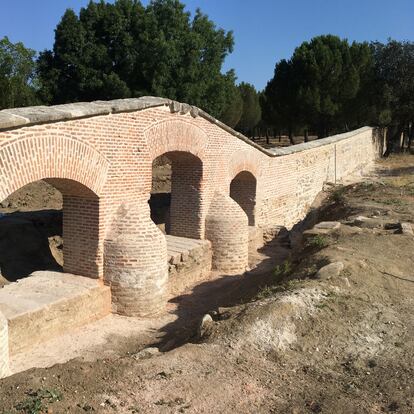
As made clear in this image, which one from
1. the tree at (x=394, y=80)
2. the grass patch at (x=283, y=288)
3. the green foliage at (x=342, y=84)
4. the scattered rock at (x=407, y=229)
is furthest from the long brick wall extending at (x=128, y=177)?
the tree at (x=394, y=80)

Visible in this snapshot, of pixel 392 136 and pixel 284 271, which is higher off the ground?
pixel 392 136

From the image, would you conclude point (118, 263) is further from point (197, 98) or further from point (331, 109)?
Answer: point (331, 109)

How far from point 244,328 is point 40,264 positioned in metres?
7.37

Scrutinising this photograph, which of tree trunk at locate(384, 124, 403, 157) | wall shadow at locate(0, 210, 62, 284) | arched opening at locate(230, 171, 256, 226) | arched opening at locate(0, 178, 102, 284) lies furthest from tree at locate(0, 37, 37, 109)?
tree trunk at locate(384, 124, 403, 157)

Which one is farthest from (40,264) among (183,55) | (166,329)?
(183,55)

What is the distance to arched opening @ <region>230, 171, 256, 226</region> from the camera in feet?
42.4

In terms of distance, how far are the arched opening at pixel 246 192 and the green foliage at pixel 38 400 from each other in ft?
31.1

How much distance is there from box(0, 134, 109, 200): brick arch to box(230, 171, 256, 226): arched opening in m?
6.07

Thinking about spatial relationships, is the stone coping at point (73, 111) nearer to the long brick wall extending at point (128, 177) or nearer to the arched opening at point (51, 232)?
the long brick wall extending at point (128, 177)

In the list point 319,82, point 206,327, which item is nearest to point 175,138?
point 206,327

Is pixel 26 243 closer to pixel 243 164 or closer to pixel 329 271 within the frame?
pixel 243 164

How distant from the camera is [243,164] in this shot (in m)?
12.1

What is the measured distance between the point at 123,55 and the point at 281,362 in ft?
61.3

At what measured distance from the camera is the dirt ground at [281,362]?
391 centimetres
